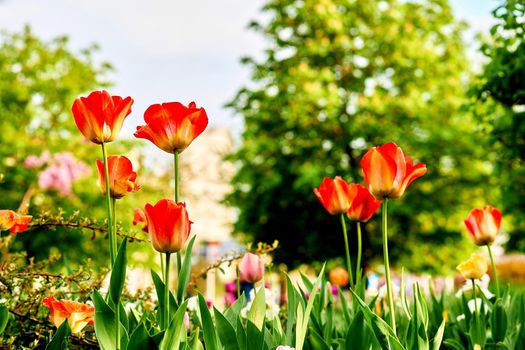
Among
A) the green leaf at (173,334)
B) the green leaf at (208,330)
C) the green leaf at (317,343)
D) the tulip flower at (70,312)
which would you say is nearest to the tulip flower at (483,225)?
the green leaf at (317,343)

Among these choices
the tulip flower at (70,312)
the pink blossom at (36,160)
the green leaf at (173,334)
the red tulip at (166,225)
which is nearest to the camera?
the green leaf at (173,334)

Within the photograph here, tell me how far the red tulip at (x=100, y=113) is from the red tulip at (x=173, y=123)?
91 mm

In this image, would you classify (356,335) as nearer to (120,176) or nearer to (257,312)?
(257,312)

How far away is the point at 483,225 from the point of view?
9.27 feet

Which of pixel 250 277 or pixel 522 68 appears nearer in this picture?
pixel 250 277

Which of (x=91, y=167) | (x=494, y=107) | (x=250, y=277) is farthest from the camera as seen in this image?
(x=91, y=167)

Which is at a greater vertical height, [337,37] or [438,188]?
[337,37]

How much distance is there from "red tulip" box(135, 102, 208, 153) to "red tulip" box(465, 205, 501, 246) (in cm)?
147

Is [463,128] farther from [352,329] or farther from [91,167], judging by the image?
[352,329]

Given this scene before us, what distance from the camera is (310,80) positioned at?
39.3 feet

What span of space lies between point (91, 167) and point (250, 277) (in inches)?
362

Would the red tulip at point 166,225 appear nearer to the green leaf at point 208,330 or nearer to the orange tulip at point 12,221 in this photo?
the green leaf at point 208,330

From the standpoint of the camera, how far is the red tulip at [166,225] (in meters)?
1.82

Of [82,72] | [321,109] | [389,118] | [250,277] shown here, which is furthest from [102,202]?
[250,277]
